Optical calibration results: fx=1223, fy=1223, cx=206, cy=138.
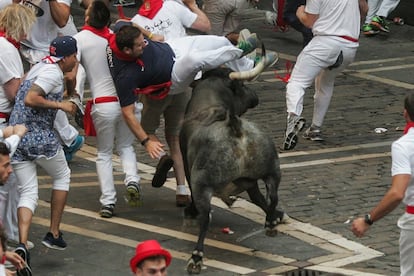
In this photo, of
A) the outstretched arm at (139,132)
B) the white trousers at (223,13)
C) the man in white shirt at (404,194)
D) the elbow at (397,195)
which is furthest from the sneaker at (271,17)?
the elbow at (397,195)

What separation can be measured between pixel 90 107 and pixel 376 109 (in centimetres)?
536

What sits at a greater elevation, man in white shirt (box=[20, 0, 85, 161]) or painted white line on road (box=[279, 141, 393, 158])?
man in white shirt (box=[20, 0, 85, 161])

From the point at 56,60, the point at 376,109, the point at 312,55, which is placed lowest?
the point at 376,109

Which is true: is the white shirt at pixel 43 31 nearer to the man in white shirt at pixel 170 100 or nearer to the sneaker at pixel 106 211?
the man in white shirt at pixel 170 100

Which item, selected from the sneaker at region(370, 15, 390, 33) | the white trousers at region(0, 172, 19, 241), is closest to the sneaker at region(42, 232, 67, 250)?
the white trousers at region(0, 172, 19, 241)

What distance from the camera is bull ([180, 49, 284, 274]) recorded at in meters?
10.8

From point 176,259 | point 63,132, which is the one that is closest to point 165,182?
point 63,132

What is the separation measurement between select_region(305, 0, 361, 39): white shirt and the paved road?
139 cm

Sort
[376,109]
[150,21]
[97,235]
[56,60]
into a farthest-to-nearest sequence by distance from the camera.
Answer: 1. [376,109]
2. [150,21]
3. [97,235]
4. [56,60]

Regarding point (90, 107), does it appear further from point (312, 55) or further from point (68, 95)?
point (312, 55)

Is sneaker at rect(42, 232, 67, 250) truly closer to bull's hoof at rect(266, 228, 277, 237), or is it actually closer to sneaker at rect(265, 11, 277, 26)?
bull's hoof at rect(266, 228, 277, 237)

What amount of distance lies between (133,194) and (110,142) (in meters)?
0.57

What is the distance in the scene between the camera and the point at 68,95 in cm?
1212

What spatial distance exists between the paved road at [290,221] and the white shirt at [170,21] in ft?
5.64
